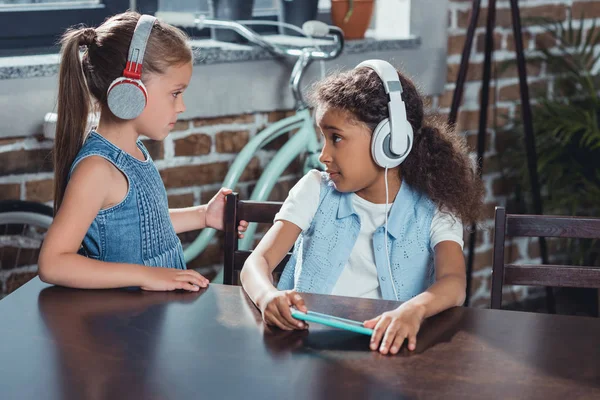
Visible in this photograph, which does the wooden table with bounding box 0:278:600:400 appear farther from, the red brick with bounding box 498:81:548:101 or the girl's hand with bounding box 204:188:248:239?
the red brick with bounding box 498:81:548:101

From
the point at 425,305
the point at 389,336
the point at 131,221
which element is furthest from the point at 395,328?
the point at 131,221

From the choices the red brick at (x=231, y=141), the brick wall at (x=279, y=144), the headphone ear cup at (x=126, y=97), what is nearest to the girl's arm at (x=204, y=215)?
the headphone ear cup at (x=126, y=97)

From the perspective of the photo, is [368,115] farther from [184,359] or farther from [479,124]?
[479,124]

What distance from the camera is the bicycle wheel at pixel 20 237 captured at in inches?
86.4

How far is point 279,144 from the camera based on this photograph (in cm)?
270

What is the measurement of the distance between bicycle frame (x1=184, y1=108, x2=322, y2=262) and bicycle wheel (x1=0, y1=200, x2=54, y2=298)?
409mm

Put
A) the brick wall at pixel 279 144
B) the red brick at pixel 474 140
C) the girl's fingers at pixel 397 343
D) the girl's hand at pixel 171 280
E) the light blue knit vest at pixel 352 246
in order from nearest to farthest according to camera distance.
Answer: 1. the girl's fingers at pixel 397 343
2. the girl's hand at pixel 171 280
3. the light blue knit vest at pixel 352 246
4. the brick wall at pixel 279 144
5. the red brick at pixel 474 140

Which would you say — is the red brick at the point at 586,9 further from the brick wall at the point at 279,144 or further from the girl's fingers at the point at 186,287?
the girl's fingers at the point at 186,287

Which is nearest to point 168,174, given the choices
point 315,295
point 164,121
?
point 164,121

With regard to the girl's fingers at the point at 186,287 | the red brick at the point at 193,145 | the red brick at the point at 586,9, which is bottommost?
the girl's fingers at the point at 186,287

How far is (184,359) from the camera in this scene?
1.13 meters

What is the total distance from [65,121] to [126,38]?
7.7 inches

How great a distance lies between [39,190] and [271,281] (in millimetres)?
1112

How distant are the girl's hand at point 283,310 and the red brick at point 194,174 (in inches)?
51.2
